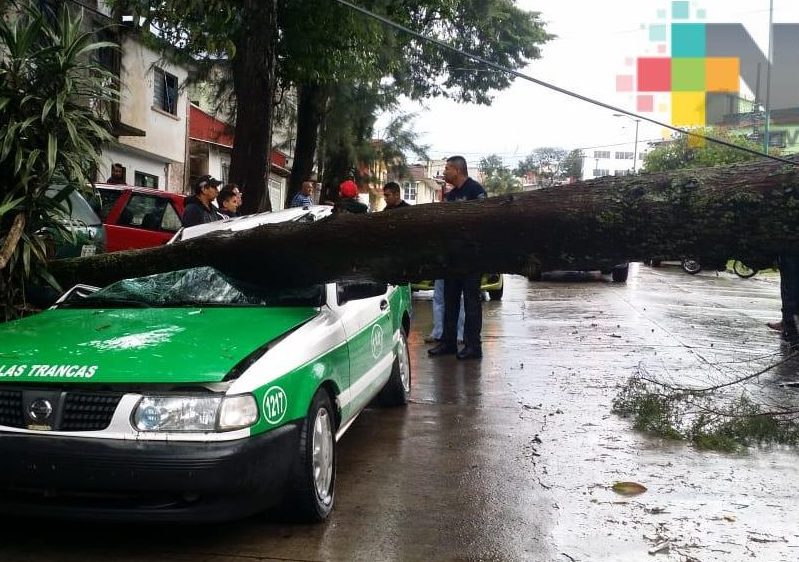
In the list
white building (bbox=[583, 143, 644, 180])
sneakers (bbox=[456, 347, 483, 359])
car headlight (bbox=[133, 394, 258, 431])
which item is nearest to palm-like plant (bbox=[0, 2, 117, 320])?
car headlight (bbox=[133, 394, 258, 431])

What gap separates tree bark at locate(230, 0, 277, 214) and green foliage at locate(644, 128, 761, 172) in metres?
24.8

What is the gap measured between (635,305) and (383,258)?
32.7ft

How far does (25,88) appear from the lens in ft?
20.3

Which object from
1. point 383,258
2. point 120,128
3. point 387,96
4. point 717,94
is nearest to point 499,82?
point 387,96

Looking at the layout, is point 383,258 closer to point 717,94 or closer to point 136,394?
point 136,394

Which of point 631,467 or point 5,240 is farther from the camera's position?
point 5,240

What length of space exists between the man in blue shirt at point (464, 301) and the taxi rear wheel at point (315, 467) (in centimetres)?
406

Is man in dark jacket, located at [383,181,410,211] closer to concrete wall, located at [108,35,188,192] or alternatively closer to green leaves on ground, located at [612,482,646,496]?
green leaves on ground, located at [612,482,646,496]

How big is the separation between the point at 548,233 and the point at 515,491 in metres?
1.48

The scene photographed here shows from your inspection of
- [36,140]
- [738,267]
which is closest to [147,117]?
[738,267]

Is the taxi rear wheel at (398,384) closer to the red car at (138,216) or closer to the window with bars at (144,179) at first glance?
the red car at (138,216)

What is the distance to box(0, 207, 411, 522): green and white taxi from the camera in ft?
10.7

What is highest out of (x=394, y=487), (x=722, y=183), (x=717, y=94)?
(x=717, y=94)

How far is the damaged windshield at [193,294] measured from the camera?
464 cm
